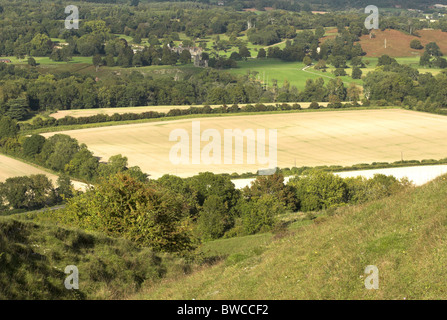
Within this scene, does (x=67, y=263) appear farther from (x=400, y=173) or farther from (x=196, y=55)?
(x=196, y=55)

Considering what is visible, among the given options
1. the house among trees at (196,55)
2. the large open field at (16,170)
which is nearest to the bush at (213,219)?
the large open field at (16,170)

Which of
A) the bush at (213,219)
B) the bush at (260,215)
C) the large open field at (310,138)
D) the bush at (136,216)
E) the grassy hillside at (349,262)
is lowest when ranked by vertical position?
the large open field at (310,138)

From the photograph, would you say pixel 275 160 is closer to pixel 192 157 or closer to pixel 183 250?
pixel 192 157

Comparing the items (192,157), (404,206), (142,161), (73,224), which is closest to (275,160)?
(192,157)

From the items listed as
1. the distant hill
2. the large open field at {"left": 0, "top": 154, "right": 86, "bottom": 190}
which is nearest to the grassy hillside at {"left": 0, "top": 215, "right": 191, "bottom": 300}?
the large open field at {"left": 0, "top": 154, "right": 86, "bottom": 190}

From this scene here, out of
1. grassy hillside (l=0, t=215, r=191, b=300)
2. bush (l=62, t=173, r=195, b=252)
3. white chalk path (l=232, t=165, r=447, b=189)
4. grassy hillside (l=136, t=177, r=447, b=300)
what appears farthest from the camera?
white chalk path (l=232, t=165, r=447, b=189)

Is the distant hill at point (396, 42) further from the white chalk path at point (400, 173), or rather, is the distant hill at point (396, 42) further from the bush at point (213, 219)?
the bush at point (213, 219)

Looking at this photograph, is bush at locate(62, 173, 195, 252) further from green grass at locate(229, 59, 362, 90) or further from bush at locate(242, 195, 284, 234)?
green grass at locate(229, 59, 362, 90)
